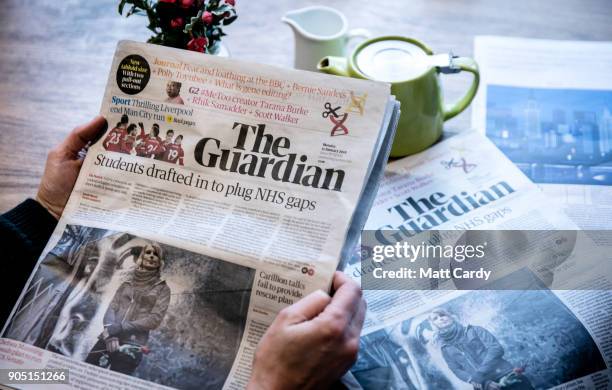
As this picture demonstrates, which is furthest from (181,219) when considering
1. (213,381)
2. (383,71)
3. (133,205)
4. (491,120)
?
(491,120)

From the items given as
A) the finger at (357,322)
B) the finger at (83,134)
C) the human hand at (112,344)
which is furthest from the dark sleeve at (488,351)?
the finger at (83,134)

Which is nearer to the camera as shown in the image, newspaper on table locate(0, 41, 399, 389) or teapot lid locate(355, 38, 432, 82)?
newspaper on table locate(0, 41, 399, 389)

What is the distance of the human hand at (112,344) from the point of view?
525 mm

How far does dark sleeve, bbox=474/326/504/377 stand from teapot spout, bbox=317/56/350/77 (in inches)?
13.1

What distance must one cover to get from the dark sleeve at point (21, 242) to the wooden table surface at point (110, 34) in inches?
6.3

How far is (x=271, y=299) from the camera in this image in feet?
1.69

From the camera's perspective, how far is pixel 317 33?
2.50 feet

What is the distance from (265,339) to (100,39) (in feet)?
2.01

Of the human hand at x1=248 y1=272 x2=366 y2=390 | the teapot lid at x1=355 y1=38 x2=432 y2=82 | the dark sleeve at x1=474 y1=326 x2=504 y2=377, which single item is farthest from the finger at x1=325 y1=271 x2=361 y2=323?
the teapot lid at x1=355 y1=38 x2=432 y2=82

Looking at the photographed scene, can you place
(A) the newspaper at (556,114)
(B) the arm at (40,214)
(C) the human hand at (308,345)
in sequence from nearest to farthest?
(C) the human hand at (308,345), (B) the arm at (40,214), (A) the newspaper at (556,114)

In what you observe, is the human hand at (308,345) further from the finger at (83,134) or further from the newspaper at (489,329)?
the finger at (83,134)

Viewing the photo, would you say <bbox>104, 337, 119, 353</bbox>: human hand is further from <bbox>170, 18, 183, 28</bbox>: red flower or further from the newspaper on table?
<bbox>170, 18, 183, 28</bbox>: red flower

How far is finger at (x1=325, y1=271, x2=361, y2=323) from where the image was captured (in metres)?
0.49

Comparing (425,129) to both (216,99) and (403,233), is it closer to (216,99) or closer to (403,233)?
(403,233)
